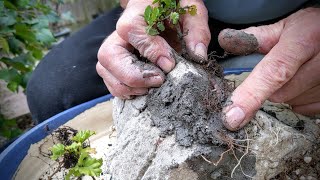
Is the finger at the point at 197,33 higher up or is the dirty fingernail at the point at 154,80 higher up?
the finger at the point at 197,33

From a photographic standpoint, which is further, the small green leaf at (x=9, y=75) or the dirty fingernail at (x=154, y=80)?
the small green leaf at (x=9, y=75)

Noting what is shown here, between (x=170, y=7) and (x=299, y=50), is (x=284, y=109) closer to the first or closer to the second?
(x=299, y=50)

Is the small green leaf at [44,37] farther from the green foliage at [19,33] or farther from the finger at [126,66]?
the finger at [126,66]

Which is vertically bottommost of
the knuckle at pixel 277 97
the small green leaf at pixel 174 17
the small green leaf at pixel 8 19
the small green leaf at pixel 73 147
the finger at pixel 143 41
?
the small green leaf at pixel 73 147

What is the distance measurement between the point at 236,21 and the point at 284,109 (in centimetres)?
41

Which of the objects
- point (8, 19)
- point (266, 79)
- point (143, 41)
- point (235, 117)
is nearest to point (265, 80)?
point (266, 79)

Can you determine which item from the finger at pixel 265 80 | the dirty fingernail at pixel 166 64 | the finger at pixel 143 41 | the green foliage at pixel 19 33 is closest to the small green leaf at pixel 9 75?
the green foliage at pixel 19 33

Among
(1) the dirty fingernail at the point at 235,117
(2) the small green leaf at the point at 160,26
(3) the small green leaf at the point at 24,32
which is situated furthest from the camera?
(3) the small green leaf at the point at 24,32

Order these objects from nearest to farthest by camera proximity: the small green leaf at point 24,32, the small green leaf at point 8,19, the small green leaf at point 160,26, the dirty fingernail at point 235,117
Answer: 1. the dirty fingernail at point 235,117
2. the small green leaf at point 160,26
3. the small green leaf at point 8,19
4. the small green leaf at point 24,32

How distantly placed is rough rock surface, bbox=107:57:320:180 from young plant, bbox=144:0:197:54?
0.36ft

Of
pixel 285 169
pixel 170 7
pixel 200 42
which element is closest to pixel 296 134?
pixel 285 169

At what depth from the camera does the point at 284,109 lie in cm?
113

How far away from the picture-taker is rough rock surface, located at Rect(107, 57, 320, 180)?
2.83 ft

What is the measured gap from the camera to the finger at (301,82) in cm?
94
